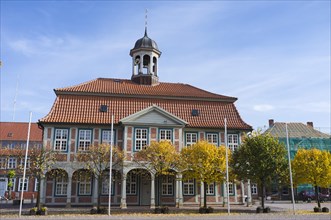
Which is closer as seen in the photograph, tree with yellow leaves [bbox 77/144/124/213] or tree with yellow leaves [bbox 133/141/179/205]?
tree with yellow leaves [bbox 77/144/124/213]

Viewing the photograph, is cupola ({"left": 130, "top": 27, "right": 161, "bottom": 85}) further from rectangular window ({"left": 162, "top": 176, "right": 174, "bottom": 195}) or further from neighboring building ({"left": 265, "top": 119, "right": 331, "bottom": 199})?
neighboring building ({"left": 265, "top": 119, "right": 331, "bottom": 199})

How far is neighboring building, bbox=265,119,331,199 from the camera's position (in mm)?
52219

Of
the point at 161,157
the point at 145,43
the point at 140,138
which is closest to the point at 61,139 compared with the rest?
the point at 140,138

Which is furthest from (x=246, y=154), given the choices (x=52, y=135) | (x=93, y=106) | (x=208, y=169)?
(x=52, y=135)

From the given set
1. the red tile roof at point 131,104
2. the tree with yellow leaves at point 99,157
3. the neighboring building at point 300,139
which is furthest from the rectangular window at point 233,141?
the neighboring building at point 300,139

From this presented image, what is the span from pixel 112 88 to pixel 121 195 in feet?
35.7

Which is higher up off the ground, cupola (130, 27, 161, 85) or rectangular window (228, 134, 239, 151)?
cupola (130, 27, 161, 85)

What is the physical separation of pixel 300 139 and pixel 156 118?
108 feet

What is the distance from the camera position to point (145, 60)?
1474 inches

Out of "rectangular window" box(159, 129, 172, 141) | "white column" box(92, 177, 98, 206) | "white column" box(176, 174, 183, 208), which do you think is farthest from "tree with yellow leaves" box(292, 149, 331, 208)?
"white column" box(92, 177, 98, 206)

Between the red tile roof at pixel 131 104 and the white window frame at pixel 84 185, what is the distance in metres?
5.19

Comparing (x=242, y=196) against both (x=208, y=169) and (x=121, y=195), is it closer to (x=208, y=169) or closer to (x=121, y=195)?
(x=208, y=169)

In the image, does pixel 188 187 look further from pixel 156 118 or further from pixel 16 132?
pixel 16 132

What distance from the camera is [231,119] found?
33.2m
